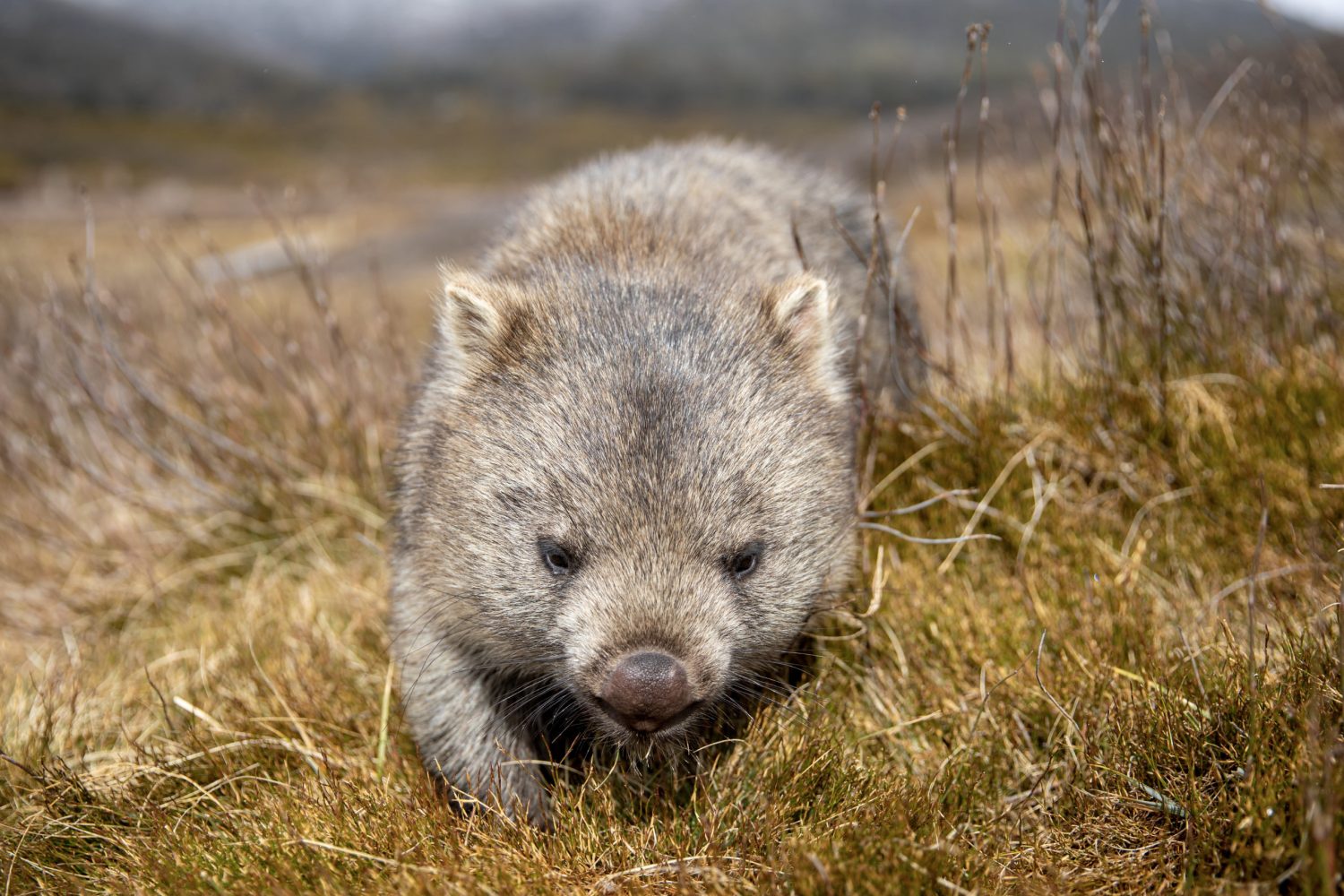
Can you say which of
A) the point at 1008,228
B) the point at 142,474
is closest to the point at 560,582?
the point at 142,474

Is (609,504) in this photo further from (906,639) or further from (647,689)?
(906,639)

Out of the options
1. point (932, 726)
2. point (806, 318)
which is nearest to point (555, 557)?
point (806, 318)

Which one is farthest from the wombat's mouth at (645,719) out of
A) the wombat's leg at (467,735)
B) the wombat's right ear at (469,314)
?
the wombat's right ear at (469,314)

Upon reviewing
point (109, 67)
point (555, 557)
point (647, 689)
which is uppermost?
point (555, 557)

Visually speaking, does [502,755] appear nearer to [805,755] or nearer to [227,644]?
[805,755]

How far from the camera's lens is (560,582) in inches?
102

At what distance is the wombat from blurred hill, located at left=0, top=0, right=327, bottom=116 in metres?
114

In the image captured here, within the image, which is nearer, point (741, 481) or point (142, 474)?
point (741, 481)

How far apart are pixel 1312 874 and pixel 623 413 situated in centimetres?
189

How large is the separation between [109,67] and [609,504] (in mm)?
169121

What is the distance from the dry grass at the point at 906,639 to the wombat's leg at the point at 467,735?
0.15 metres

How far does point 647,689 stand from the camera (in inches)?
89.7

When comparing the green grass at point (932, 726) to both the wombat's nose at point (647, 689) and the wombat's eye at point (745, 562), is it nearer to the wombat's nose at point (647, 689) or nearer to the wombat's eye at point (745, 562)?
the wombat's nose at point (647, 689)

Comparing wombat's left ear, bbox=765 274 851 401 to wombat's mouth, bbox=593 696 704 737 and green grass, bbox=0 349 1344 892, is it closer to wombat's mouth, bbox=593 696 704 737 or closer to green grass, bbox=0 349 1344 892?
green grass, bbox=0 349 1344 892
